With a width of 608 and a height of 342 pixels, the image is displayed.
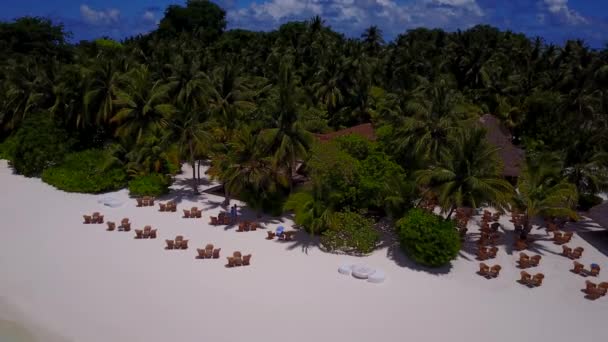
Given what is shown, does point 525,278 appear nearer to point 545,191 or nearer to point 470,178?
point 470,178

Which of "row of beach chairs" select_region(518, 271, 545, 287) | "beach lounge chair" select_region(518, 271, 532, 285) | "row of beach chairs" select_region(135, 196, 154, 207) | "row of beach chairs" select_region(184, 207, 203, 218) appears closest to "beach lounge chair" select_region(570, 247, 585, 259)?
"row of beach chairs" select_region(518, 271, 545, 287)

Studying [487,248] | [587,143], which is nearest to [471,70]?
[587,143]

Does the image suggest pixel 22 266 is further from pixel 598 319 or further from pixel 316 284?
pixel 598 319

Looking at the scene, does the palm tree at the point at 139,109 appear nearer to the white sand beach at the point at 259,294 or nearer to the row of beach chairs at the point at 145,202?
the row of beach chairs at the point at 145,202

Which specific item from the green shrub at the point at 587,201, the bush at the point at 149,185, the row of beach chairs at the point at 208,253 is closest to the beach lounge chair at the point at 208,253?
the row of beach chairs at the point at 208,253

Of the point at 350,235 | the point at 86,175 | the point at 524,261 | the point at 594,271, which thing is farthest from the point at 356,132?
the point at 86,175
